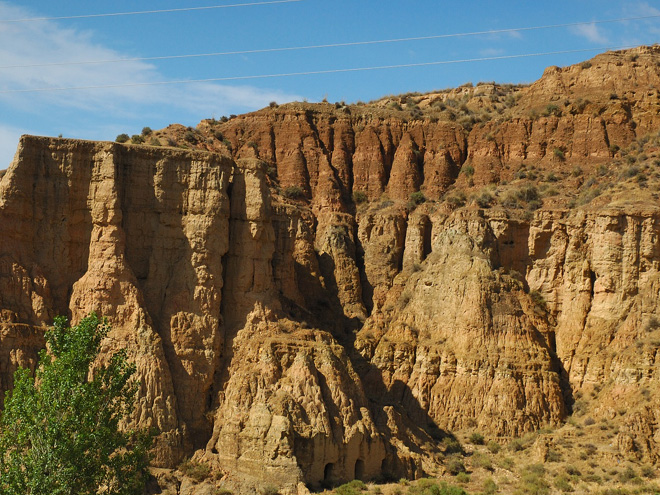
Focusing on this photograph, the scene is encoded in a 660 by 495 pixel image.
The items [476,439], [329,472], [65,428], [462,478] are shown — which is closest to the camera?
[65,428]

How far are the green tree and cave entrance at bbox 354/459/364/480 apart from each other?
10827mm

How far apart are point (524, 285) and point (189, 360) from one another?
18651mm

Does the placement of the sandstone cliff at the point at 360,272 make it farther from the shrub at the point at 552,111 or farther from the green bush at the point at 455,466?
the green bush at the point at 455,466

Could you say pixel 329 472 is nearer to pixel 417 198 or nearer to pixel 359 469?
pixel 359 469

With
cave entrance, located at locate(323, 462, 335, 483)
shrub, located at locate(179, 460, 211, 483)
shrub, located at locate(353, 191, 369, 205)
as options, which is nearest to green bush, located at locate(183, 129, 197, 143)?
shrub, located at locate(353, 191, 369, 205)

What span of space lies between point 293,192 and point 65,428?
34.3 m

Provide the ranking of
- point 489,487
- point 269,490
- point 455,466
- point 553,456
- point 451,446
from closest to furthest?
point 269,490
point 489,487
point 455,466
point 553,456
point 451,446

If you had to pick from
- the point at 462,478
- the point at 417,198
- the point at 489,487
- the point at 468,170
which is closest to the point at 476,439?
the point at 462,478

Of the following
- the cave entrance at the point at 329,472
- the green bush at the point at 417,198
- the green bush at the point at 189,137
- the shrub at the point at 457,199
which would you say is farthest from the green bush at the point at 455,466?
the green bush at the point at 189,137

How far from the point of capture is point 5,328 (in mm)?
41312

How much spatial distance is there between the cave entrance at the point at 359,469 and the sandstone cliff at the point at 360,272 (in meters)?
0.08

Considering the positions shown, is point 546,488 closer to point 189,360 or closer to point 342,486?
point 342,486

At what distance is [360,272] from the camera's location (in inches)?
2359

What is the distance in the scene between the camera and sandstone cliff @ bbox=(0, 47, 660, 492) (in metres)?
42.9
